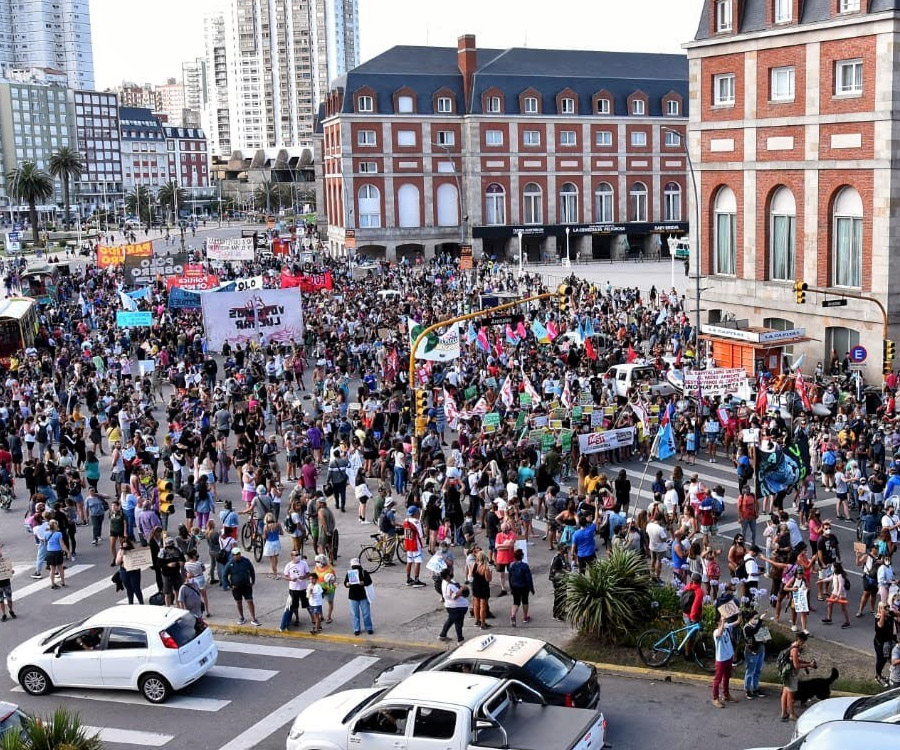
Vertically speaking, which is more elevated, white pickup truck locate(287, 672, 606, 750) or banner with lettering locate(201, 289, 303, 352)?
banner with lettering locate(201, 289, 303, 352)

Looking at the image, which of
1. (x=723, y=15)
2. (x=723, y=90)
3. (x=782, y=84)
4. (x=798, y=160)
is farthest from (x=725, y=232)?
(x=723, y=15)

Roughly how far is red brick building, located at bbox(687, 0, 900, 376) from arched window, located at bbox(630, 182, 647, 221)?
46968 mm

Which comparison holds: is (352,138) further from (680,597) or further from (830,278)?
(680,597)

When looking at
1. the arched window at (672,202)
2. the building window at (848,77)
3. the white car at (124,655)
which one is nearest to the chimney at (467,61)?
the arched window at (672,202)

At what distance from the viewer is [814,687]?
14984mm

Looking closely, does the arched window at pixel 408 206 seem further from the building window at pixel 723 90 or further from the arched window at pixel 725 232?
the building window at pixel 723 90

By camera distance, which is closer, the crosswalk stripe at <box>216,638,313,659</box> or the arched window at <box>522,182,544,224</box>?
the crosswalk stripe at <box>216,638,313,659</box>

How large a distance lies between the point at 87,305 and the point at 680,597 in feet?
140

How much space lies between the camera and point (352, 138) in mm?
85125

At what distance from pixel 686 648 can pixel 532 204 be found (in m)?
74.8

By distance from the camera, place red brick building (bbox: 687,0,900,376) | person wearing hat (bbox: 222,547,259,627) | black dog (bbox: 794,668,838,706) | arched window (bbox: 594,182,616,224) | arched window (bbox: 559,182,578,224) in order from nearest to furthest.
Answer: black dog (bbox: 794,668,838,706)
person wearing hat (bbox: 222,547,259,627)
red brick building (bbox: 687,0,900,376)
arched window (bbox: 559,182,578,224)
arched window (bbox: 594,182,616,224)

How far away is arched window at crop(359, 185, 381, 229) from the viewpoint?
8662cm

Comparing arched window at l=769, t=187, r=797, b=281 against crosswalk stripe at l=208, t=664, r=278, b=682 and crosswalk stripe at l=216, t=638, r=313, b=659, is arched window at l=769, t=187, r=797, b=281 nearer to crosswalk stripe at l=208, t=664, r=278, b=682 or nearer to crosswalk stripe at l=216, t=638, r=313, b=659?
crosswalk stripe at l=216, t=638, r=313, b=659

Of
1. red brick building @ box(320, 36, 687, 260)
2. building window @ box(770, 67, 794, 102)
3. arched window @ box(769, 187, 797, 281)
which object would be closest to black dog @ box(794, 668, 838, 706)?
arched window @ box(769, 187, 797, 281)
